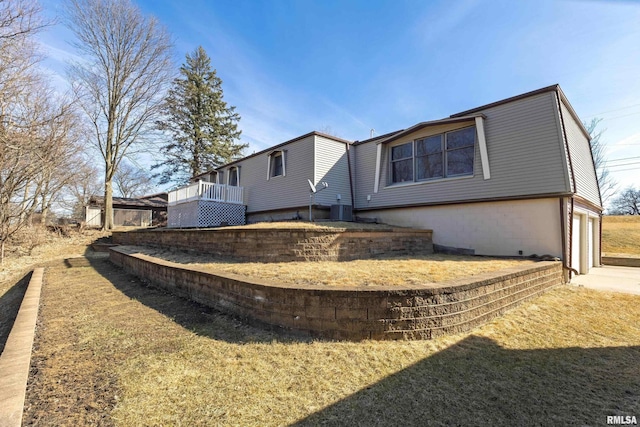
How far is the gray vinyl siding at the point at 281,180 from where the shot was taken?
10.4 metres

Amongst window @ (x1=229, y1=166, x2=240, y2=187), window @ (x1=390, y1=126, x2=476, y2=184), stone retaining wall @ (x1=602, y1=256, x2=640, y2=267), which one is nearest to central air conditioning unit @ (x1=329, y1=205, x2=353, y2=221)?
window @ (x1=390, y1=126, x2=476, y2=184)

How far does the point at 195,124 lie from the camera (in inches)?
923

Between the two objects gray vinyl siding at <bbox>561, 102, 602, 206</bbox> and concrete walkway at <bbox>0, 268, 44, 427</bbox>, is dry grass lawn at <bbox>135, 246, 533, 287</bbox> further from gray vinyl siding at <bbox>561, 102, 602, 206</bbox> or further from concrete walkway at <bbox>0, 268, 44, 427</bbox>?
gray vinyl siding at <bbox>561, 102, 602, 206</bbox>

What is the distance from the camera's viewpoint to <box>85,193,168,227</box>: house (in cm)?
2336

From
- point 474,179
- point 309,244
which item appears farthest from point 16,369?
point 474,179

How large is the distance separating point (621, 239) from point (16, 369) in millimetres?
22383

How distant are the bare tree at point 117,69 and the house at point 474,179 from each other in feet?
33.1

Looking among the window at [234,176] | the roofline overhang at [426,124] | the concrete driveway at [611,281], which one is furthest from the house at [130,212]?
the concrete driveway at [611,281]

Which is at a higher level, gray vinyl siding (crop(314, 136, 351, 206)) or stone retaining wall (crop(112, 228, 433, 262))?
gray vinyl siding (crop(314, 136, 351, 206))

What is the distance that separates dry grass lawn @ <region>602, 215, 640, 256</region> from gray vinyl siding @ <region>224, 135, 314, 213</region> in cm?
1379

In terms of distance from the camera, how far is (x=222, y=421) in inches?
76.5

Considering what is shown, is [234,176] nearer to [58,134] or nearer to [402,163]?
[58,134]

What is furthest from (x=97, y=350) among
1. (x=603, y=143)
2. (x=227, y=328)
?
(x=603, y=143)

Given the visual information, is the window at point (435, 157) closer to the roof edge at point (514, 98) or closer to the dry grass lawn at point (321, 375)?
the roof edge at point (514, 98)
